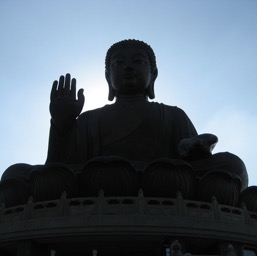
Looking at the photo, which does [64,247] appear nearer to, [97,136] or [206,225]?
[206,225]

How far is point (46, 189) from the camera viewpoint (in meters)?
7.98

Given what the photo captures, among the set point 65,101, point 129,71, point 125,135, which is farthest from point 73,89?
point 129,71

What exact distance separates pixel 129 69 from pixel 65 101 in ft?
8.54

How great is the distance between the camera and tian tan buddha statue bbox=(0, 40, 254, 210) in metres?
7.82

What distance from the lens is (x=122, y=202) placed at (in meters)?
7.39

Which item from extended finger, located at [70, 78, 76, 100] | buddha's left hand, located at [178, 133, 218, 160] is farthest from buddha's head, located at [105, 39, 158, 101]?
buddha's left hand, located at [178, 133, 218, 160]

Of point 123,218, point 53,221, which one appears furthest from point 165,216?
point 53,221

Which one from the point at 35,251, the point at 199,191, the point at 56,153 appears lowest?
the point at 35,251

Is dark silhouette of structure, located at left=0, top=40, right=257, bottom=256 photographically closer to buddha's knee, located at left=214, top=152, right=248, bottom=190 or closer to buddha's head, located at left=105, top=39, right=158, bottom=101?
buddha's knee, located at left=214, top=152, right=248, bottom=190

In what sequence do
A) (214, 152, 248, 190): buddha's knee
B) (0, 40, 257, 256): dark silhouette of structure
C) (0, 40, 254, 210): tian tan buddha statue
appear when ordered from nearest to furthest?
(0, 40, 257, 256): dark silhouette of structure
(0, 40, 254, 210): tian tan buddha statue
(214, 152, 248, 190): buddha's knee

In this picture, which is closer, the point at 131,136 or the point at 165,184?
the point at 165,184

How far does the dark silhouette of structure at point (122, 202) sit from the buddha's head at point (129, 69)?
6.54 feet

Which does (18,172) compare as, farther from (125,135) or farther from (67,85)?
(125,135)

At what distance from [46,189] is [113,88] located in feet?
14.6
